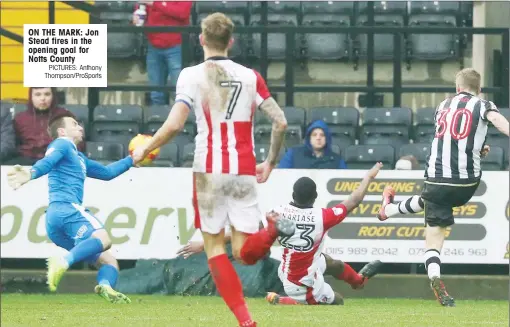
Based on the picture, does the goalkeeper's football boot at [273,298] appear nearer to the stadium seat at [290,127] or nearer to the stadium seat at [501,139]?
the stadium seat at [290,127]

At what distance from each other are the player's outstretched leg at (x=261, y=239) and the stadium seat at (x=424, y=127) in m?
7.36

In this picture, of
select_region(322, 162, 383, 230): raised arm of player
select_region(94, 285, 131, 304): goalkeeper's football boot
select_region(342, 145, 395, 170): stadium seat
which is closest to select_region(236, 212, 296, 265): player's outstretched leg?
select_region(94, 285, 131, 304): goalkeeper's football boot

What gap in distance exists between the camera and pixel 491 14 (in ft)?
56.5

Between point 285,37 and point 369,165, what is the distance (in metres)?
2.58

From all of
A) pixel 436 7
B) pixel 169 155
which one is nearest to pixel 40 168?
pixel 169 155

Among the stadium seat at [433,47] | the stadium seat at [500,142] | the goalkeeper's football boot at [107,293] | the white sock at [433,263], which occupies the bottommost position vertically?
the goalkeeper's football boot at [107,293]

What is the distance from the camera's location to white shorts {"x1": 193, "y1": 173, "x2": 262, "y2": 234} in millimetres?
8539

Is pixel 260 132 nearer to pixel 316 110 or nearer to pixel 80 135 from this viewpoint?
pixel 316 110

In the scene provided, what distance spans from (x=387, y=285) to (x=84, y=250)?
4.13 m

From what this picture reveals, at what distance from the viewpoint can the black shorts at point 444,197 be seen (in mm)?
11547

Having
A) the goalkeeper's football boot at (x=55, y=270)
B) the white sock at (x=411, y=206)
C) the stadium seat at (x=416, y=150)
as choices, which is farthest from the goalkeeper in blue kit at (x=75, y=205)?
the stadium seat at (x=416, y=150)

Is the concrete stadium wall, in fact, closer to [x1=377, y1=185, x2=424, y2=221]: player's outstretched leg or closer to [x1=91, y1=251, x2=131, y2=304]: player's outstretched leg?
[x1=377, y1=185, x2=424, y2=221]: player's outstretched leg

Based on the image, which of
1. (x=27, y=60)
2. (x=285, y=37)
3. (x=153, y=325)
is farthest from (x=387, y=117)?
(x=153, y=325)

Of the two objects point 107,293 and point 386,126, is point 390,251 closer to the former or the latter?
point 386,126
